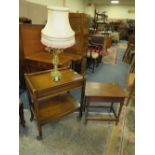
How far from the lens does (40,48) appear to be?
3.05 meters

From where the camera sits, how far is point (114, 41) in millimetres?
9242

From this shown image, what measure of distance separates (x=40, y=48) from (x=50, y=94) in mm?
1571

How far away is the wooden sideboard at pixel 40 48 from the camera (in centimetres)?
267

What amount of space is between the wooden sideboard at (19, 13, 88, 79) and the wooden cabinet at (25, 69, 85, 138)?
22.7 inches

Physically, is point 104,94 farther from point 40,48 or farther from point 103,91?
point 40,48

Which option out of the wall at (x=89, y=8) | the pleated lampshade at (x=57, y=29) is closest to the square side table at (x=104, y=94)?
the pleated lampshade at (x=57, y=29)

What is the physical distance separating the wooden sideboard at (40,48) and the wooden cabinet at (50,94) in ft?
1.89

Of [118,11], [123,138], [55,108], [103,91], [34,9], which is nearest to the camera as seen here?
[123,138]

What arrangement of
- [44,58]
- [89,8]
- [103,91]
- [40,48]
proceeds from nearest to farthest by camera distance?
1. [103,91]
2. [44,58]
3. [40,48]
4. [89,8]

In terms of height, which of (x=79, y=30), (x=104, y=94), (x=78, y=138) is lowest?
(x=78, y=138)

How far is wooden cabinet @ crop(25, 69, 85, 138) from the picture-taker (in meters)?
1.68

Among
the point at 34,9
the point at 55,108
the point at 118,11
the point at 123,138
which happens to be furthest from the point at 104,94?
the point at 118,11

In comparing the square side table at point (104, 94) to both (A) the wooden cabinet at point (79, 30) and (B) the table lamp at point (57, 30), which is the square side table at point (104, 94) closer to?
(B) the table lamp at point (57, 30)
